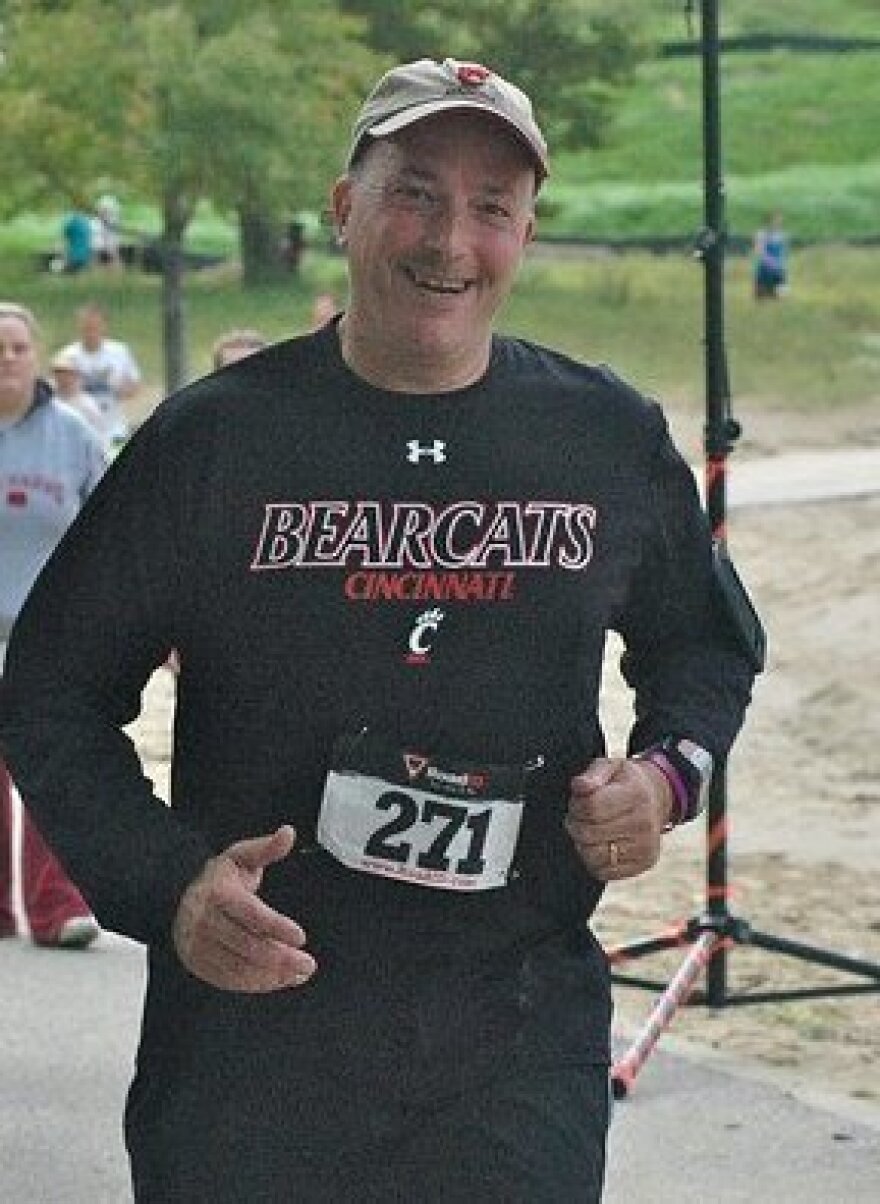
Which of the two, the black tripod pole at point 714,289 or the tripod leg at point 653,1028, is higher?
the black tripod pole at point 714,289

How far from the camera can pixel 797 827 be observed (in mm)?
11508

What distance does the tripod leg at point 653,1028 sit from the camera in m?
7.00

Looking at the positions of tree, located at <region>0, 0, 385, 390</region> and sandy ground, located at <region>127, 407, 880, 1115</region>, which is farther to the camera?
tree, located at <region>0, 0, 385, 390</region>

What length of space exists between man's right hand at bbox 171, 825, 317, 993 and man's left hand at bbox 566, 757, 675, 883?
1.10 feet

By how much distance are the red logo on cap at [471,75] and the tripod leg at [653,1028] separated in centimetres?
373

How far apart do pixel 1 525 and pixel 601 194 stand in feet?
159

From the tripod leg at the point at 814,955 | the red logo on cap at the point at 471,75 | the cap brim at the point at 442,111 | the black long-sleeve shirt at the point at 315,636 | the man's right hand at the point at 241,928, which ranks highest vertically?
the red logo on cap at the point at 471,75

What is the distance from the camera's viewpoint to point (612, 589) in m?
3.65

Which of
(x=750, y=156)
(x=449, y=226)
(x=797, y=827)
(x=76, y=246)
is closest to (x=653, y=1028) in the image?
(x=449, y=226)

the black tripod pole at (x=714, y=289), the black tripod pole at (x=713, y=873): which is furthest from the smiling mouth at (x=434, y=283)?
the black tripod pole at (x=714, y=289)

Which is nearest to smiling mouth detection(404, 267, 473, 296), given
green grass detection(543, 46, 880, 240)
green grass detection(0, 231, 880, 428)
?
green grass detection(0, 231, 880, 428)

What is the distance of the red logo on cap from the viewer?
3.56 meters

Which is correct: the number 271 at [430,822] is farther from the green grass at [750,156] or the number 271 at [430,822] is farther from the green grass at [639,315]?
the green grass at [750,156]

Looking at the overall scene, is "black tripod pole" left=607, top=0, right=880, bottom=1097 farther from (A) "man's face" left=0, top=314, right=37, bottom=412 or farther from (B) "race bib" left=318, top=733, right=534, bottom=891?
(B) "race bib" left=318, top=733, right=534, bottom=891
